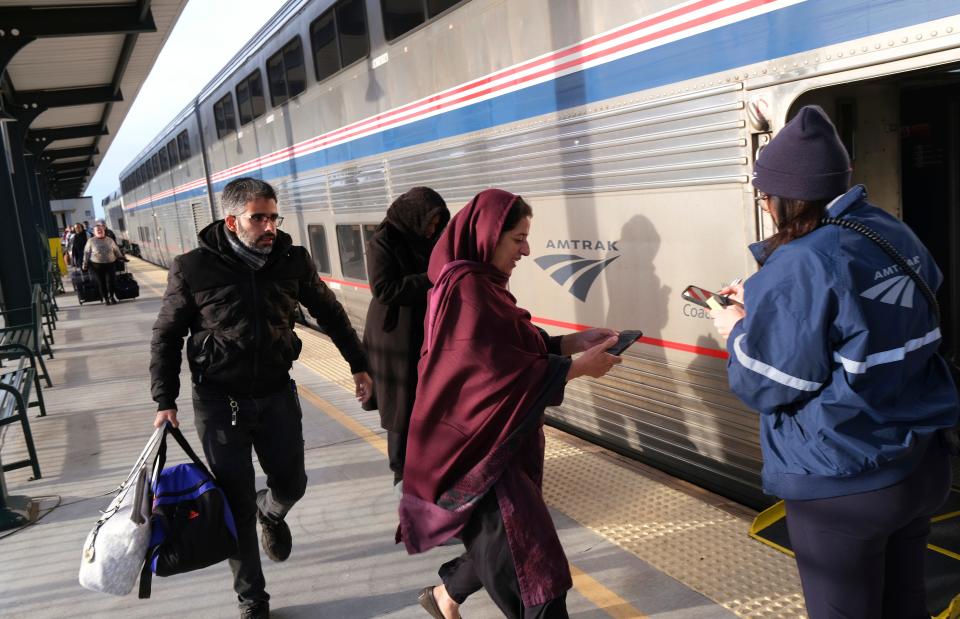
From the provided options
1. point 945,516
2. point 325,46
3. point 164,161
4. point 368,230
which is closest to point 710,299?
point 945,516

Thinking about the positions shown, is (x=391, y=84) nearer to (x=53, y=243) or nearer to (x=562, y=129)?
(x=562, y=129)

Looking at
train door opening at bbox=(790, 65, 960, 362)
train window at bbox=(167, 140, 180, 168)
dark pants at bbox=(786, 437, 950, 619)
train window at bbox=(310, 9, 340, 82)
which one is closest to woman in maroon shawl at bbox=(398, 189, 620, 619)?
dark pants at bbox=(786, 437, 950, 619)

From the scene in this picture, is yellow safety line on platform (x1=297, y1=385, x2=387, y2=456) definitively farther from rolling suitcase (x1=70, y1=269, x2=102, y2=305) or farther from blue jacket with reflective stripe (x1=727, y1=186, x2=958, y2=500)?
rolling suitcase (x1=70, y1=269, x2=102, y2=305)

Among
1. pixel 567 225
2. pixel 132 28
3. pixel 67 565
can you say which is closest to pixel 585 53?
pixel 567 225

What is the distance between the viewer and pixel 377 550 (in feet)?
11.6

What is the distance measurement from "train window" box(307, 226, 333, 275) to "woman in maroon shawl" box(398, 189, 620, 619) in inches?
232

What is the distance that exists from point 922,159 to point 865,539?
3031 millimetres

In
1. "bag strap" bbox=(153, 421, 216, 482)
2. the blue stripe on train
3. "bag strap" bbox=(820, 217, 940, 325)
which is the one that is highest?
the blue stripe on train

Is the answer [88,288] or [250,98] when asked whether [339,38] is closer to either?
[250,98]

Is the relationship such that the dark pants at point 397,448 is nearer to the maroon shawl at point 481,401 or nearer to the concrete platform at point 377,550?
the concrete platform at point 377,550

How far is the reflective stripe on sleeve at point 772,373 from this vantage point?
1.73 meters

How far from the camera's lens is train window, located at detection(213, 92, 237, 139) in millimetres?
10641

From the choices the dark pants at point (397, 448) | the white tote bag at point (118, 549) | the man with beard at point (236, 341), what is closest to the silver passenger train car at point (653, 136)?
the dark pants at point (397, 448)

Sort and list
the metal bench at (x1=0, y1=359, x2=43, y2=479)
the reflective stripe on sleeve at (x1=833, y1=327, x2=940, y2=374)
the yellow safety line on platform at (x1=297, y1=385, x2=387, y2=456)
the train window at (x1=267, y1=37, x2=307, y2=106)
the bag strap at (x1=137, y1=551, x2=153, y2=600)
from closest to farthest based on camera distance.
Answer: the reflective stripe on sleeve at (x1=833, y1=327, x2=940, y2=374) < the bag strap at (x1=137, y1=551, x2=153, y2=600) < the metal bench at (x1=0, y1=359, x2=43, y2=479) < the yellow safety line on platform at (x1=297, y1=385, x2=387, y2=456) < the train window at (x1=267, y1=37, x2=307, y2=106)
